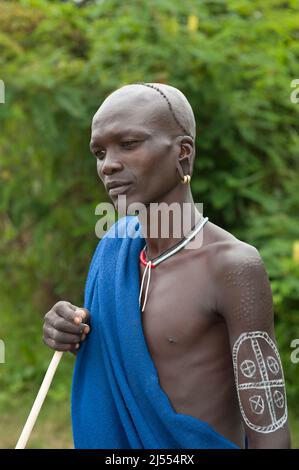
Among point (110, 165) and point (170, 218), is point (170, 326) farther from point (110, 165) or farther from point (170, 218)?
point (110, 165)

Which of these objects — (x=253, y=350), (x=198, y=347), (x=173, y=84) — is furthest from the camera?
(x=173, y=84)

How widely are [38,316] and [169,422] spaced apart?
4461 mm

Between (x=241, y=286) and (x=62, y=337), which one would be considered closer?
(x=241, y=286)

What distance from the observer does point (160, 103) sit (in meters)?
1.91

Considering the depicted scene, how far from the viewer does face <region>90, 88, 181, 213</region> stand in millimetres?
1871

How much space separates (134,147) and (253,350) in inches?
22.8

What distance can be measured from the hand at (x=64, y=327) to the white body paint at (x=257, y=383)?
42 centimetres

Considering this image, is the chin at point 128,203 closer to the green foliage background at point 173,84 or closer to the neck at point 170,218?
the neck at point 170,218

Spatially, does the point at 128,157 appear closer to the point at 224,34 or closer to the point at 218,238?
the point at 218,238

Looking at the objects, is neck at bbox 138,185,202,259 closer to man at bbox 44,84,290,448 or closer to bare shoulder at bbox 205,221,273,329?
man at bbox 44,84,290,448

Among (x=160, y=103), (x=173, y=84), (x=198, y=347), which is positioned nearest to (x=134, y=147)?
(x=160, y=103)

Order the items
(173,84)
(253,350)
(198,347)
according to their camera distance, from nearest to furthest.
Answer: (253,350) < (198,347) < (173,84)

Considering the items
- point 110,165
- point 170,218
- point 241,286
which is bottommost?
point 241,286

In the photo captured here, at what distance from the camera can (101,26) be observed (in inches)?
206
